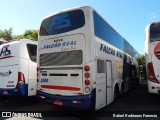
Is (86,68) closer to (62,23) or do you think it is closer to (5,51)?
(62,23)

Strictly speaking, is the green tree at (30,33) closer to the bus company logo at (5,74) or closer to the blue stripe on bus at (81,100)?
the bus company logo at (5,74)

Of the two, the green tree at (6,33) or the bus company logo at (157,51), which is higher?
the green tree at (6,33)

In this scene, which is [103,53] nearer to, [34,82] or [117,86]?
[117,86]

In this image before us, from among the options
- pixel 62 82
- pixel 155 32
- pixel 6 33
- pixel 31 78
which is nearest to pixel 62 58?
pixel 62 82

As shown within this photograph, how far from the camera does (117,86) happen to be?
10.5m

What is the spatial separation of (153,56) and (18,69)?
20.1 feet

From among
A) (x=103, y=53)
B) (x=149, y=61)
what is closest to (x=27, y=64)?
(x=103, y=53)

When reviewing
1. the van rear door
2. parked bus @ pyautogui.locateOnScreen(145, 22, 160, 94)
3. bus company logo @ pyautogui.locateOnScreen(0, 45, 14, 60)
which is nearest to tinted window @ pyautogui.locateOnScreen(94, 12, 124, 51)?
parked bus @ pyautogui.locateOnScreen(145, 22, 160, 94)

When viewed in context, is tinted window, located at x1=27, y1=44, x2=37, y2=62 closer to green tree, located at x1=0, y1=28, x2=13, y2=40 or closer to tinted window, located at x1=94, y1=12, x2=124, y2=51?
tinted window, located at x1=94, y1=12, x2=124, y2=51

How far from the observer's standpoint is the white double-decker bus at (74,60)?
7.05 meters

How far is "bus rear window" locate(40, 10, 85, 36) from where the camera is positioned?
7477 millimetres

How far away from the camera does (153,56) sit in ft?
31.5

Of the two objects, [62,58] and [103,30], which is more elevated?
[103,30]

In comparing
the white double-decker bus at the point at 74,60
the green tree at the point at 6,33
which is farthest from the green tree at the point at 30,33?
the white double-decker bus at the point at 74,60
